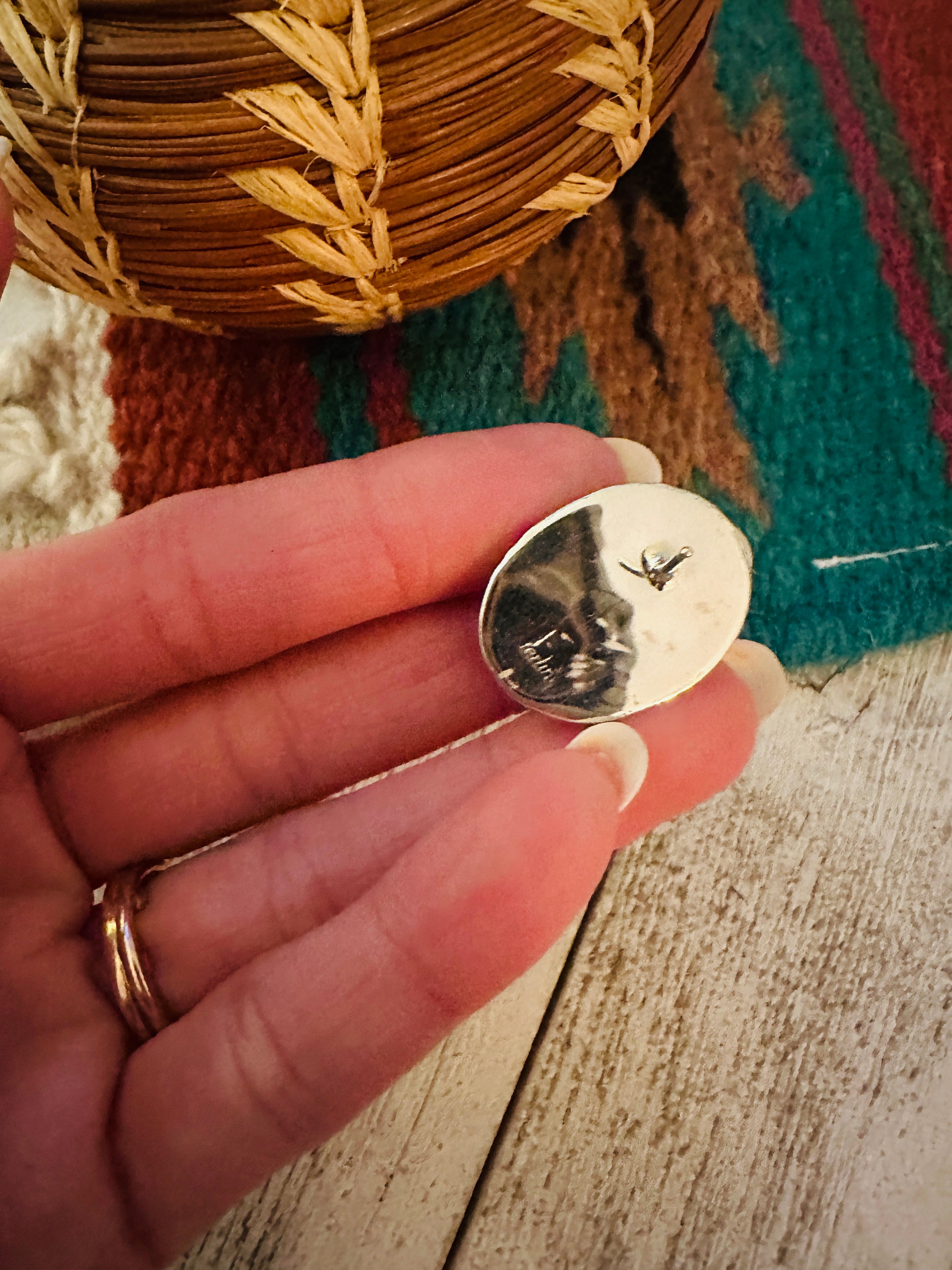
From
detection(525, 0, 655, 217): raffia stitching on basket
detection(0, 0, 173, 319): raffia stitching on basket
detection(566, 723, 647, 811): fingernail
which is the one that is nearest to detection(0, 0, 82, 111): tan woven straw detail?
detection(0, 0, 173, 319): raffia stitching on basket

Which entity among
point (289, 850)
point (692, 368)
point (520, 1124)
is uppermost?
point (692, 368)

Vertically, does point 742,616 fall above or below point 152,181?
below

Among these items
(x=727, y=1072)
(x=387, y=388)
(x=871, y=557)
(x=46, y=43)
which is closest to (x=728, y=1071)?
(x=727, y=1072)

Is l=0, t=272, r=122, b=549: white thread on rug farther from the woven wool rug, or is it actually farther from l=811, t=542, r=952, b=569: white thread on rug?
l=811, t=542, r=952, b=569: white thread on rug

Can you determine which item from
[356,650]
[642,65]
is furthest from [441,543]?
[642,65]

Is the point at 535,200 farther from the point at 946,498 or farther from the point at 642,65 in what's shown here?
the point at 946,498
